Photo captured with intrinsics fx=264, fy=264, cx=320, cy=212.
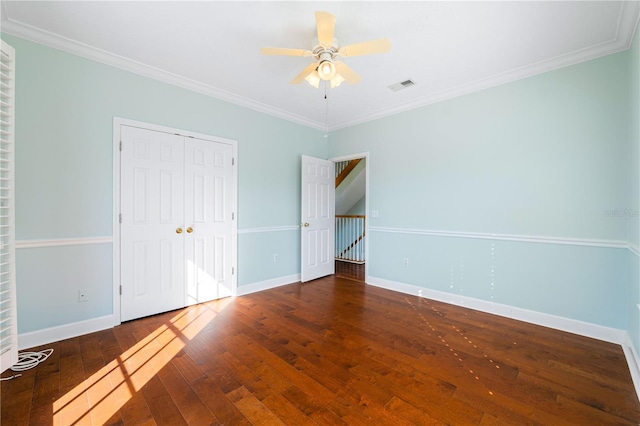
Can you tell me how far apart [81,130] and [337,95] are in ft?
9.60

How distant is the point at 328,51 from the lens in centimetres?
227

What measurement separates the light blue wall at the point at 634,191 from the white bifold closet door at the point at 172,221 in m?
4.09

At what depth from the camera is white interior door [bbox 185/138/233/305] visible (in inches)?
132

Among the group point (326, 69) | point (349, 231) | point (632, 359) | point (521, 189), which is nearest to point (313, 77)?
point (326, 69)

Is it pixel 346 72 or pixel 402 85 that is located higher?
pixel 402 85

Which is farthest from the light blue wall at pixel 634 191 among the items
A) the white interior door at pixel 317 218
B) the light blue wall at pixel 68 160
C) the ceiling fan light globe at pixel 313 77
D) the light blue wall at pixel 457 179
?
the light blue wall at pixel 68 160

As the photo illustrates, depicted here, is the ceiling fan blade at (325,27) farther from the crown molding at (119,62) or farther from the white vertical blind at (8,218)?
the white vertical blind at (8,218)

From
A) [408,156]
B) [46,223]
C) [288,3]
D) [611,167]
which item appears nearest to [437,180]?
[408,156]

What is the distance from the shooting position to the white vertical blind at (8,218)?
1.97m

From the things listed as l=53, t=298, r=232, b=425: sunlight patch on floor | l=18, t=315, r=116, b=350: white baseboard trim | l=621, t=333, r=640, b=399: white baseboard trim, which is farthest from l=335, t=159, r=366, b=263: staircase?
l=18, t=315, r=116, b=350: white baseboard trim

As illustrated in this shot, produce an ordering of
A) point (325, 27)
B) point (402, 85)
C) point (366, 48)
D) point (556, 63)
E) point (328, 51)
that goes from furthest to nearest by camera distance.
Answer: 1. point (402, 85)
2. point (556, 63)
3. point (328, 51)
4. point (366, 48)
5. point (325, 27)

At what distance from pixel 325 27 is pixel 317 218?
3.13 meters

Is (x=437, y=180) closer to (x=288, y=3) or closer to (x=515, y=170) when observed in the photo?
(x=515, y=170)

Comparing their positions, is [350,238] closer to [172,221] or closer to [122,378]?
[172,221]
